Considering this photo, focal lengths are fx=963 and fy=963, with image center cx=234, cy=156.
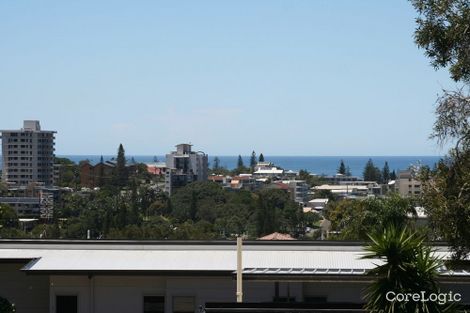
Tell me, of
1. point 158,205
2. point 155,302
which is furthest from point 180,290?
point 158,205

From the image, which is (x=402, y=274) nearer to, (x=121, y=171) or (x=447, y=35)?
(x=447, y=35)

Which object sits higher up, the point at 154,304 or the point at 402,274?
the point at 402,274

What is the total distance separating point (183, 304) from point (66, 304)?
2277mm

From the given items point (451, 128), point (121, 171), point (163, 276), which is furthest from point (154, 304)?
point (121, 171)

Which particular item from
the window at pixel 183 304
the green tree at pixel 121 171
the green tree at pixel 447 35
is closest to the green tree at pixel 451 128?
the green tree at pixel 447 35

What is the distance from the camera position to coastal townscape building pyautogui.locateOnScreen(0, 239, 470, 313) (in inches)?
695

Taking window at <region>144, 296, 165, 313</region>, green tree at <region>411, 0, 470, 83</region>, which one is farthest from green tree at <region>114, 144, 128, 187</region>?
green tree at <region>411, 0, 470, 83</region>

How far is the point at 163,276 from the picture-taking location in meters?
17.9

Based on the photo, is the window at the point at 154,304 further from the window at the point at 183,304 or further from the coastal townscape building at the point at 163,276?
the window at the point at 183,304

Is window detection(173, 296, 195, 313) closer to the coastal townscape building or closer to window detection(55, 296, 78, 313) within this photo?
the coastal townscape building

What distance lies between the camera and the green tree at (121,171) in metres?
163

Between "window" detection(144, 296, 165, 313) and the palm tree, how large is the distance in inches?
269

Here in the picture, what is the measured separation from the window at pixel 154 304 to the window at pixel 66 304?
1.34m

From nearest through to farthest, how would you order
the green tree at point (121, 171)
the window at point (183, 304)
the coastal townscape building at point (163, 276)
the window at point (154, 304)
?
the coastal townscape building at point (163, 276)
the window at point (183, 304)
the window at point (154, 304)
the green tree at point (121, 171)
